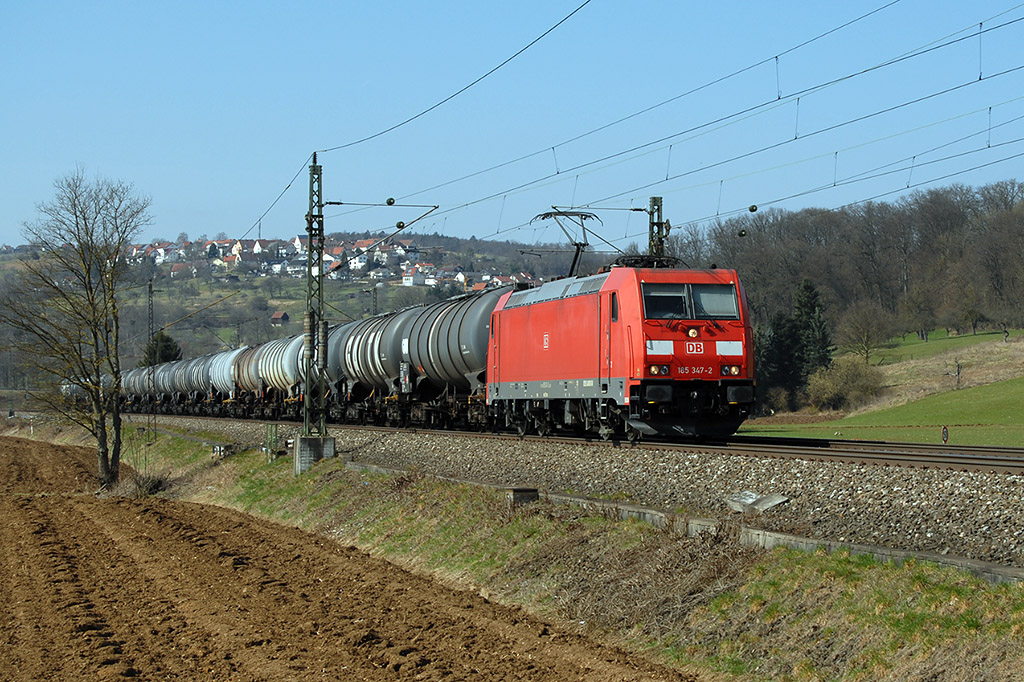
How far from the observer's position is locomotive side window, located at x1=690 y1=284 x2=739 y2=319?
63.8 ft

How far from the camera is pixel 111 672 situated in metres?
9.23

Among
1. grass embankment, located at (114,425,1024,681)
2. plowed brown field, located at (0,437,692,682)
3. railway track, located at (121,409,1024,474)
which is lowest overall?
plowed brown field, located at (0,437,692,682)

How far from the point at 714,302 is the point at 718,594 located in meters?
10.6

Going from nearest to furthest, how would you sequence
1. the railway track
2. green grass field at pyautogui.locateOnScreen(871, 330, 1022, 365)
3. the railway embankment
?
the railway embankment, the railway track, green grass field at pyautogui.locateOnScreen(871, 330, 1022, 365)

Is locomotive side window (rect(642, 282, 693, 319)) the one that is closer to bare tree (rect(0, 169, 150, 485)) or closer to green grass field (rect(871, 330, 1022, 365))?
bare tree (rect(0, 169, 150, 485))

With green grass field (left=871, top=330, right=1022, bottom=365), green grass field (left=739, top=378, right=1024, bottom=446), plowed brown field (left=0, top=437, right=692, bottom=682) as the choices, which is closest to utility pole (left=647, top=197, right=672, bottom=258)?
green grass field (left=739, top=378, right=1024, bottom=446)

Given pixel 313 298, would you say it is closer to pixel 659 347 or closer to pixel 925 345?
pixel 659 347

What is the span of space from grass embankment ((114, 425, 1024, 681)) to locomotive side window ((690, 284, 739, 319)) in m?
5.79

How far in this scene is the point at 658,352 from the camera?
1869 centimetres

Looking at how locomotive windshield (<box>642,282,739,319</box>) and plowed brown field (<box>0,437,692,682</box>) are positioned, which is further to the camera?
locomotive windshield (<box>642,282,739,319</box>)

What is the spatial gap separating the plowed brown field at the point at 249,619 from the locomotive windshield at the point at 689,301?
22.8 feet

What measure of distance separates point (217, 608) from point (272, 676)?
11.4 ft

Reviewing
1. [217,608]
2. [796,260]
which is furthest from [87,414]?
[796,260]

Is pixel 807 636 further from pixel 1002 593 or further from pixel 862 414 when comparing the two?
pixel 862 414
